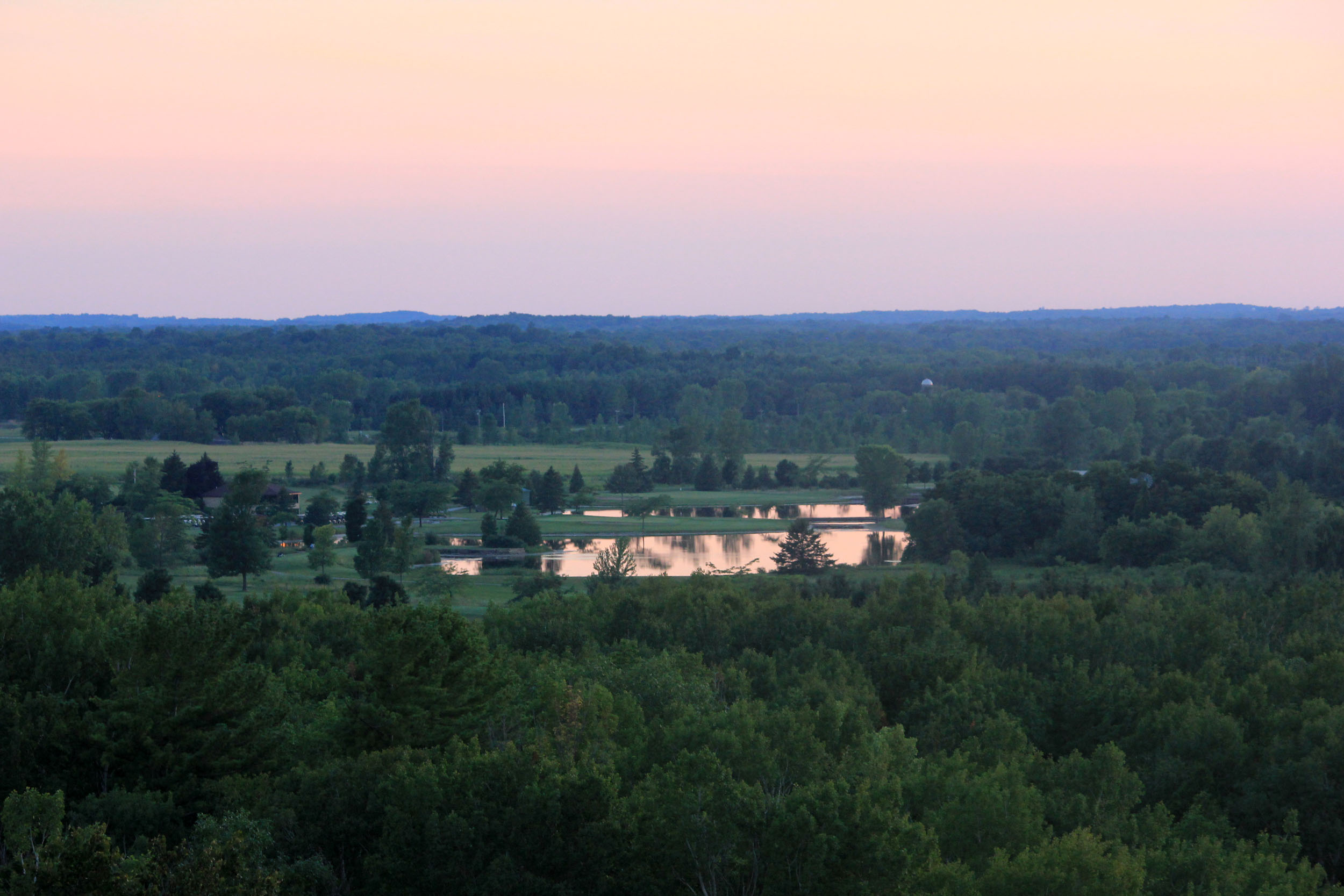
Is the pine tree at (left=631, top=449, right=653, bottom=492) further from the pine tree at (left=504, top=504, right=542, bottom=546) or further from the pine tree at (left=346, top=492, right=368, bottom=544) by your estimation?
the pine tree at (left=346, top=492, right=368, bottom=544)

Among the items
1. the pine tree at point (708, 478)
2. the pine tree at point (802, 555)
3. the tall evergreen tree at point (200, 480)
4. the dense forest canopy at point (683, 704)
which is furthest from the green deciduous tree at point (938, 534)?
the tall evergreen tree at point (200, 480)

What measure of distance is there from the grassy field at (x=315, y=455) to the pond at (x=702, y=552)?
1680 cm

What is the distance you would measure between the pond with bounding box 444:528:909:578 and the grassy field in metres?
16.8

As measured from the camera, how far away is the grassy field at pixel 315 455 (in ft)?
332

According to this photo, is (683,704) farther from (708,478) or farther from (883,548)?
(708,478)

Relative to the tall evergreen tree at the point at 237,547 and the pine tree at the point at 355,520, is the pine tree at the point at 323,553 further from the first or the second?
the pine tree at the point at 355,520

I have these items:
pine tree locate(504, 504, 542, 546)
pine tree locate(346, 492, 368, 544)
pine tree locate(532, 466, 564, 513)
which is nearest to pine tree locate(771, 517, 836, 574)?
pine tree locate(504, 504, 542, 546)

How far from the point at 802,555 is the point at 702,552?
9.63 meters

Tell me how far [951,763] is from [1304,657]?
17908mm

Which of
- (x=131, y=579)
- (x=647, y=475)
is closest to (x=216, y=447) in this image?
(x=647, y=475)

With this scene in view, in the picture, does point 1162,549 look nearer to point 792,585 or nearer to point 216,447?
point 792,585

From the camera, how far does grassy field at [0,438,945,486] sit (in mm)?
101125

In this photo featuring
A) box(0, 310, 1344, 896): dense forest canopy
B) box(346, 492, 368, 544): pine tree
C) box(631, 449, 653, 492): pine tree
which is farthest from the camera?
box(631, 449, 653, 492): pine tree

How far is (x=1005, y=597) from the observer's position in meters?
45.8
